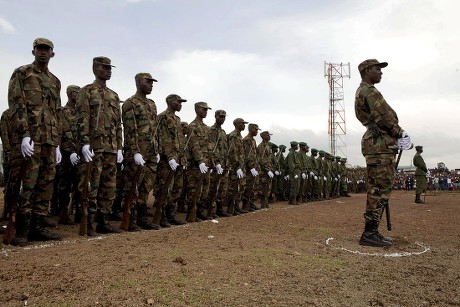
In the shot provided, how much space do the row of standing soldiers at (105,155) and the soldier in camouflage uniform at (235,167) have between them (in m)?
0.03

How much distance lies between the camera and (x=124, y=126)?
7.44 meters

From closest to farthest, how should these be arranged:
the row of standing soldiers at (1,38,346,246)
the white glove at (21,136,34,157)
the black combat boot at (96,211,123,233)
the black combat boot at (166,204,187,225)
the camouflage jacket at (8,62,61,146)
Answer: the white glove at (21,136,34,157) < the camouflage jacket at (8,62,61,146) < the row of standing soldiers at (1,38,346,246) < the black combat boot at (96,211,123,233) < the black combat boot at (166,204,187,225)

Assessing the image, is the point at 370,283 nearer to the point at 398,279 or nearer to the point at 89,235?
the point at 398,279

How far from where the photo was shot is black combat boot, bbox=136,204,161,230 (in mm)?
7398

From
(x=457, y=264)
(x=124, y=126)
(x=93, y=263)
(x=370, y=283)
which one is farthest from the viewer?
(x=124, y=126)

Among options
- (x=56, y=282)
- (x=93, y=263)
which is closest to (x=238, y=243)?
(x=93, y=263)

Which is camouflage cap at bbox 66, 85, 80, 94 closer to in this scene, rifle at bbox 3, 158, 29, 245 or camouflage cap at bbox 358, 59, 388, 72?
→ rifle at bbox 3, 158, 29, 245

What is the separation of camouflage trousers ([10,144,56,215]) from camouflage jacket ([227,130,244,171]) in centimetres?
561

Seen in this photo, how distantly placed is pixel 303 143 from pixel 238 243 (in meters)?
12.3

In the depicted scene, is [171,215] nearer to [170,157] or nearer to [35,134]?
[170,157]

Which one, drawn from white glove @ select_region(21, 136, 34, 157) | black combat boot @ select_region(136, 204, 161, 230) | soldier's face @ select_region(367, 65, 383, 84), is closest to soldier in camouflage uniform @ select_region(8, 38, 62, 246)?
white glove @ select_region(21, 136, 34, 157)

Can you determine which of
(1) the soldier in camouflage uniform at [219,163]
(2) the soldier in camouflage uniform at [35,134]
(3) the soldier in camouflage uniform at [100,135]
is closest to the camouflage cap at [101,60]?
(3) the soldier in camouflage uniform at [100,135]

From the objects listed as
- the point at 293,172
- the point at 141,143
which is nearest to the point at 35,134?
the point at 141,143

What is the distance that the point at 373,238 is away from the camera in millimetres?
5949
